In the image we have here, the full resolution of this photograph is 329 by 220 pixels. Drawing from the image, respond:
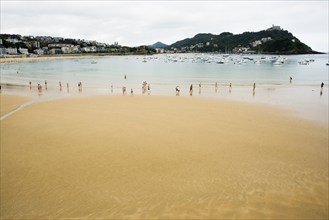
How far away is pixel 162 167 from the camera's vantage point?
10.9m

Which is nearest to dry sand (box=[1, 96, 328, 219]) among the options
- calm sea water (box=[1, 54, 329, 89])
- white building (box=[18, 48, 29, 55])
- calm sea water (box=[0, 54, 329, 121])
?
calm sea water (box=[0, 54, 329, 121])

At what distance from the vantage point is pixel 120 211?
792 cm

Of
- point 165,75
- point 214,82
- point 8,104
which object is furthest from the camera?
point 165,75

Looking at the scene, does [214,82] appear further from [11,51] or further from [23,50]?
[23,50]

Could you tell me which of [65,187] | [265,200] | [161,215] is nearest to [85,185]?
[65,187]

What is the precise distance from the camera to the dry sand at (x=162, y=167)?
8188mm

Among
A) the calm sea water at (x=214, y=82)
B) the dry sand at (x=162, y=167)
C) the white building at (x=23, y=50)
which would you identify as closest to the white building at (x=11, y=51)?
the white building at (x=23, y=50)

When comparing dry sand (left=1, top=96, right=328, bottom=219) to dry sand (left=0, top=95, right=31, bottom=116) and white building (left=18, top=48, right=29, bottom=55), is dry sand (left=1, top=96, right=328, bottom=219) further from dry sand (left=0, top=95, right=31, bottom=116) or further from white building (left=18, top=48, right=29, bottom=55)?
white building (left=18, top=48, right=29, bottom=55)

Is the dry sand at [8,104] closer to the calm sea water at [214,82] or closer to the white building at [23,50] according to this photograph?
the calm sea water at [214,82]

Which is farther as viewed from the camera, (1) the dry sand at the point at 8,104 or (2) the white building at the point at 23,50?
(2) the white building at the point at 23,50

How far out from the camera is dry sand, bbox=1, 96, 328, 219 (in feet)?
26.9

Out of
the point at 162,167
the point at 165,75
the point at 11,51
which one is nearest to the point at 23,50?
the point at 11,51

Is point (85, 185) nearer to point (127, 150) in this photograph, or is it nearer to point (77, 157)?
point (77, 157)

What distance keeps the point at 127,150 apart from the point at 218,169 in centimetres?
444
